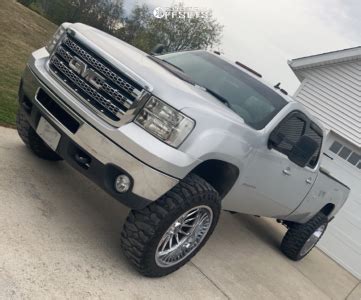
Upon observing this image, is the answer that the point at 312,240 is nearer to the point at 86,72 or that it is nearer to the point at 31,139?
the point at 31,139

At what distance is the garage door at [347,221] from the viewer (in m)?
9.55

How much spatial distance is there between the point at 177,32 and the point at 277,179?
4049 centimetres

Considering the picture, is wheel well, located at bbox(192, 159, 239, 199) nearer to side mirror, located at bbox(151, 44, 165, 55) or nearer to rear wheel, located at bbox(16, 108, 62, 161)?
rear wheel, located at bbox(16, 108, 62, 161)

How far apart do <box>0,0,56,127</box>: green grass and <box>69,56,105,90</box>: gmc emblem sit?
2326mm

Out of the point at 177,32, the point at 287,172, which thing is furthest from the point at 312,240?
the point at 177,32

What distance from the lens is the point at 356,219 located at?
31.7ft

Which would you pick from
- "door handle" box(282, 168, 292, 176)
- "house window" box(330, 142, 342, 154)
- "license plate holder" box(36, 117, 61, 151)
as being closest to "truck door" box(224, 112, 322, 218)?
"door handle" box(282, 168, 292, 176)

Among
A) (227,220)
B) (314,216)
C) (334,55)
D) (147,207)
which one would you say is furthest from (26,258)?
(334,55)

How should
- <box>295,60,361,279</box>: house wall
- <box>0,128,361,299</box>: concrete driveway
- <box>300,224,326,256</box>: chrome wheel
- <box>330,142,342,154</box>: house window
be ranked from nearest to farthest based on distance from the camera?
1. <box>0,128,361,299</box>: concrete driveway
2. <box>300,224,326,256</box>: chrome wheel
3. <box>295,60,361,279</box>: house wall
4. <box>330,142,342,154</box>: house window

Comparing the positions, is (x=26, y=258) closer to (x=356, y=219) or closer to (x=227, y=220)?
(x=227, y=220)

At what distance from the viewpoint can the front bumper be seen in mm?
3346

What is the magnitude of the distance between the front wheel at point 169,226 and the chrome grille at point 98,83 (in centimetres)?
77

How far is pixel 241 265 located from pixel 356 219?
5.21 meters

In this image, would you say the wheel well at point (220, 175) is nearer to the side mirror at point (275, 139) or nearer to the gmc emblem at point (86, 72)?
the side mirror at point (275, 139)
